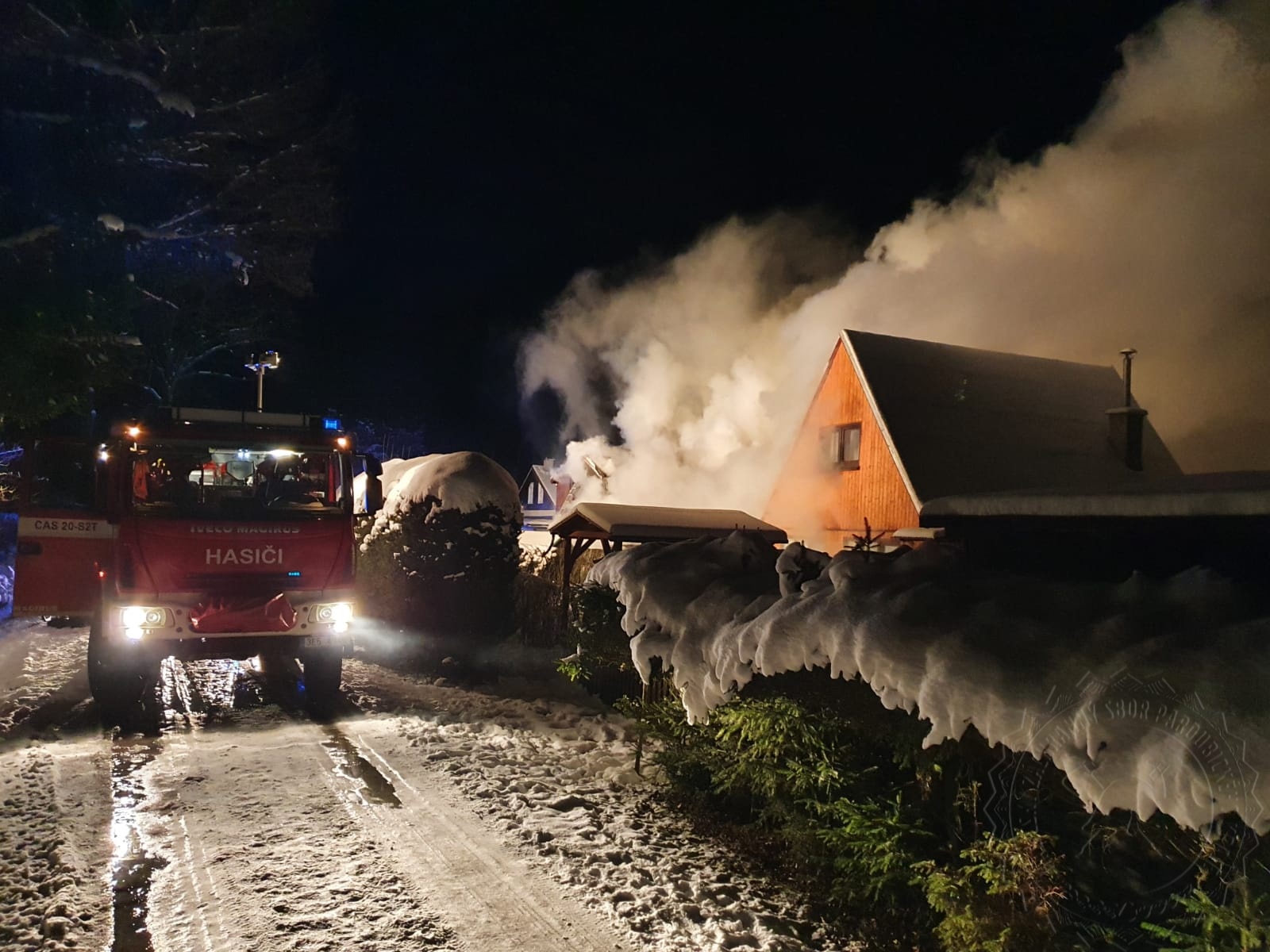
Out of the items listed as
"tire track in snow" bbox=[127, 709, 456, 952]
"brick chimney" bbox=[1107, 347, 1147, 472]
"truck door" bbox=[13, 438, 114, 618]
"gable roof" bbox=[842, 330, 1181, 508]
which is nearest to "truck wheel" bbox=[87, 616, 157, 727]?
"truck door" bbox=[13, 438, 114, 618]

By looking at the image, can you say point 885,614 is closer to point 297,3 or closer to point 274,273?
point 297,3

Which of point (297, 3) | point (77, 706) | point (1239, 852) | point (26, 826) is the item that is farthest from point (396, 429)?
point (1239, 852)

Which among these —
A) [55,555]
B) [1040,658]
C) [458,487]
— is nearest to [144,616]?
[55,555]

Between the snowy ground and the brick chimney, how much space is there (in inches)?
656

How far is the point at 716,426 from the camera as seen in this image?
96.5 ft

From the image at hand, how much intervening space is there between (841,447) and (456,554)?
10114 millimetres

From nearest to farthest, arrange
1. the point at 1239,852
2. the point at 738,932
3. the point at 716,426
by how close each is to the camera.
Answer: the point at 1239,852, the point at 738,932, the point at 716,426

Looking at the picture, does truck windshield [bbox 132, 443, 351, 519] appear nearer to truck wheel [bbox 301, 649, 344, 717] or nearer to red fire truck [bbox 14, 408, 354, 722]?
red fire truck [bbox 14, 408, 354, 722]

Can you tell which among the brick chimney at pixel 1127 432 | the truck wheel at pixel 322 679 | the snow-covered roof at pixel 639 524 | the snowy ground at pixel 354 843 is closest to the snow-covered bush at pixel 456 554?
the snow-covered roof at pixel 639 524

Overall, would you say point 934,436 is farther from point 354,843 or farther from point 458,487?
point 354,843

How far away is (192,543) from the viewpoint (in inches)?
294

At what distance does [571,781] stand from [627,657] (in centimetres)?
110

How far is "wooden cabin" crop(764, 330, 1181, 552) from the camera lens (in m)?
17.0

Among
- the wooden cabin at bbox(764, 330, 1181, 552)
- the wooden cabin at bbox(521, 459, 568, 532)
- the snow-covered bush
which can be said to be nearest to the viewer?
the snow-covered bush
